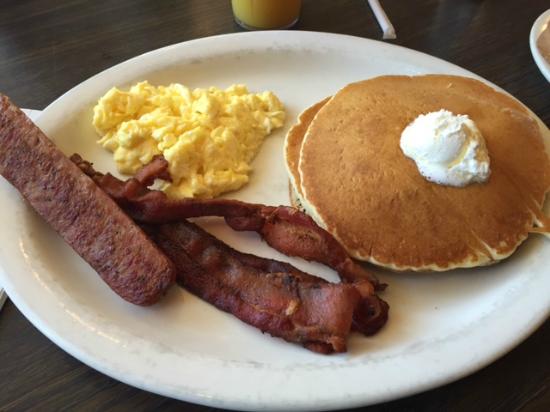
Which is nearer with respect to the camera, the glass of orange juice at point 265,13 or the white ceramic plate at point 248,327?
the white ceramic plate at point 248,327

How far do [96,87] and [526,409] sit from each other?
67.1 inches

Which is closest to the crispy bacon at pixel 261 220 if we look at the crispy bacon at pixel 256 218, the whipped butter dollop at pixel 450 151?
the crispy bacon at pixel 256 218

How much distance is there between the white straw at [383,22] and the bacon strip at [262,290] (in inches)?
54.1

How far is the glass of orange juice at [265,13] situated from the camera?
7.26ft

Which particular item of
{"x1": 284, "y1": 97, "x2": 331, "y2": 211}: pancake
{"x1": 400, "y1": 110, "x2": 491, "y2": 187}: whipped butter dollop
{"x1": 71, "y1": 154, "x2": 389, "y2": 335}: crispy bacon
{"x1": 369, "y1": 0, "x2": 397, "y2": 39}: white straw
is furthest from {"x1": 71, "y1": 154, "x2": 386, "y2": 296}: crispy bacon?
{"x1": 369, "y1": 0, "x2": 397, "y2": 39}: white straw

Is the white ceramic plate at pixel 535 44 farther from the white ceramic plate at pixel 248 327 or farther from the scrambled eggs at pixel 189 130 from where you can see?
the scrambled eggs at pixel 189 130

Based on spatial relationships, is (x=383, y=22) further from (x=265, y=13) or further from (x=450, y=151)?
(x=450, y=151)

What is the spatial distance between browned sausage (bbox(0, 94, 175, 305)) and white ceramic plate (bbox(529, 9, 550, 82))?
1.65 meters

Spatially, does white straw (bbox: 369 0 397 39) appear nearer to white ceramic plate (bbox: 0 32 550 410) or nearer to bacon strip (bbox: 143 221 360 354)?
white ceramic plate (bbox: 0 32 550 410)

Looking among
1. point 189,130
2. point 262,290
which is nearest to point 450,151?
point 262,290

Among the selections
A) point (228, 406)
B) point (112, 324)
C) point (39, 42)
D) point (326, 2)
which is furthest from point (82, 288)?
point (326, 2)

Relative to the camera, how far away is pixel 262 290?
135 centimetres

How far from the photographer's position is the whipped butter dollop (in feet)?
4.71

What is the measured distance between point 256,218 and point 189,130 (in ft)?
1.38
